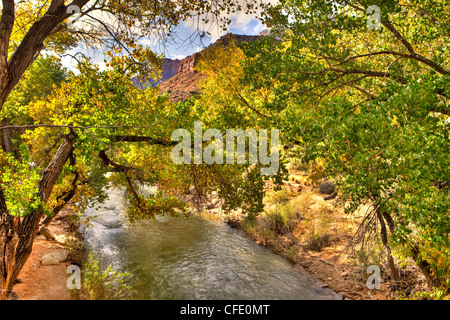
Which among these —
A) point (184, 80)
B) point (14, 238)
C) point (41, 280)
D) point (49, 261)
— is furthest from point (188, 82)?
point (14, 238)

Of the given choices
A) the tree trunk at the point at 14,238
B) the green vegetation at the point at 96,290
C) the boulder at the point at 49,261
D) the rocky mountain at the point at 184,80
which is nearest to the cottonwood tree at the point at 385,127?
the rocky mountain at the point at 184,80

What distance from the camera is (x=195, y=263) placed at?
9438 mm

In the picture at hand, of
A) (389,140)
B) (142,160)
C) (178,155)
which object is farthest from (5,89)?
(389,140)

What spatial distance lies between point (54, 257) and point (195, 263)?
15.4ft

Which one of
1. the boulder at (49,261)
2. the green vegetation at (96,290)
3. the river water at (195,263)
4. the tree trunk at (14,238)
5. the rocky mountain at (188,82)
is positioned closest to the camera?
the tree trunk at (14,238)

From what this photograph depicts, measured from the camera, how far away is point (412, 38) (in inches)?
242

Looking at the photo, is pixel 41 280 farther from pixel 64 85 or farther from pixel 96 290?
A: pixel 64 85

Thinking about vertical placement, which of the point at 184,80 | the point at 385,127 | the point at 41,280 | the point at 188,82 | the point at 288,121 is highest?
the point at 184,80

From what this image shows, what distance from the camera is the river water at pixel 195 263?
7660 millimetres

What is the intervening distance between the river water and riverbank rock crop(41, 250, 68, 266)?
1.25m

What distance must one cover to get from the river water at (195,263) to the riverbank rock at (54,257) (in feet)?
4.10

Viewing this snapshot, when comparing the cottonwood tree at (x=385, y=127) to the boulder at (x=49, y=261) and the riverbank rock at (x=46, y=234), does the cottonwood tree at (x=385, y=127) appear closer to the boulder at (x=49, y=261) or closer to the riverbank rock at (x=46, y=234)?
the boulder at (x=49, y=261)

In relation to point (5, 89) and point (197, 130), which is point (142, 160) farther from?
point (5, 89)
